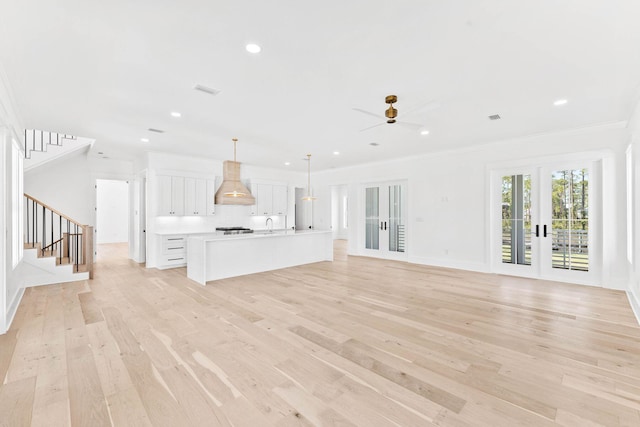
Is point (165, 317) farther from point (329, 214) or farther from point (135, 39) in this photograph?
point (329, 214)

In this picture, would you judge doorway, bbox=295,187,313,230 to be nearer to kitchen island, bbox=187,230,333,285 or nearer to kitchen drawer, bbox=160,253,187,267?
kitchen island, bbox=187,230,333,285

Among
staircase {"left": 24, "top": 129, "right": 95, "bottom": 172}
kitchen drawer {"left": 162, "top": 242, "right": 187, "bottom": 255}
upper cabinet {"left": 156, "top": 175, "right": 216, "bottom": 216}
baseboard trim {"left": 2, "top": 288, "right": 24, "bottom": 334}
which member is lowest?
baseboard trim {"left": 2, "top": 288, "right": 24, "bottom": 334}

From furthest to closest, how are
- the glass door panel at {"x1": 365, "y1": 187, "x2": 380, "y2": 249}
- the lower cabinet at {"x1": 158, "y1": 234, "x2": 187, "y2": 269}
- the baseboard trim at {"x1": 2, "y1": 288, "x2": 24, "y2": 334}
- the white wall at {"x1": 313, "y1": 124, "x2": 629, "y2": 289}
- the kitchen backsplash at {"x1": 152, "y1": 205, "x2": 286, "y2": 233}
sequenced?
the glass door panel at {"x1": 365, "y1": 187, "x2": 380, "y2": 249}
the kitchen backsplash at {"x1": 152, "y1": 205, "x2": 286, "y2": 233}
the lower cabinet at {"x1": 158, "y1": 234, "x2": 187, "y2": 269}
the white wall at {"x1": 313, "y1": 124, "x2": 629, "y2": 289}
the baseboard trim at {"x1": 2, "y1": 288, "x2": 24, "y2": 334}

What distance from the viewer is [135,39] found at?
96.3 inches

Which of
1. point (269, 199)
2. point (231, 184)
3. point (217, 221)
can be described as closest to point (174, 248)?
point (217, 221)

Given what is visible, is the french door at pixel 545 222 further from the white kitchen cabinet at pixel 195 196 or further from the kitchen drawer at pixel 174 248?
the kitchen drawer at pixel 174 248

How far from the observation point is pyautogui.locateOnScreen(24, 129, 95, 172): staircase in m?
5.94

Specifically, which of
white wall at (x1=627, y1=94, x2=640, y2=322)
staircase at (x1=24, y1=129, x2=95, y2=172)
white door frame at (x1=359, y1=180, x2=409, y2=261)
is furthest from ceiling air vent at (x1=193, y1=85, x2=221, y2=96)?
white door frame at (x1=359, y1=180, x2=409, y2=261)

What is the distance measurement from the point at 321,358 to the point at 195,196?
5976mm

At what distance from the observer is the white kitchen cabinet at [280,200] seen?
9203mm

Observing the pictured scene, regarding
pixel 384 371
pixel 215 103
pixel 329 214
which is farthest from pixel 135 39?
pixel 329 214

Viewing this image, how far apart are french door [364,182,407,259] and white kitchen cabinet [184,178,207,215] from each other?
14.7 feet

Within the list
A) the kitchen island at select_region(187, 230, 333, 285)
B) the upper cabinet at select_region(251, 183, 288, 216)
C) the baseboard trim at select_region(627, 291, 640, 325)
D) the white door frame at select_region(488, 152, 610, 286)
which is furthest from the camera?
the upper cabinet at select_region(251, 183, 288, 216)

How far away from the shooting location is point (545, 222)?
5.45 metres
